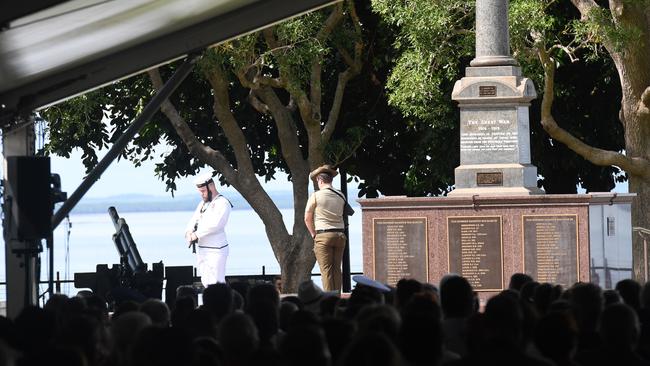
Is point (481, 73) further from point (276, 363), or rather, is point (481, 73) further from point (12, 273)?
point (276, 363)

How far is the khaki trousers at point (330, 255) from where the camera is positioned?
75.5 ft

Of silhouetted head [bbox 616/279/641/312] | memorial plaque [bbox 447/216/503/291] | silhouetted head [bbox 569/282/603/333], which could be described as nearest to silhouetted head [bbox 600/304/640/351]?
silhouetted head [bbox 569/282/603/333]

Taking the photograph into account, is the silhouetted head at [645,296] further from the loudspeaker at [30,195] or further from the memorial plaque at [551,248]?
the memorial plaque at [551,248]

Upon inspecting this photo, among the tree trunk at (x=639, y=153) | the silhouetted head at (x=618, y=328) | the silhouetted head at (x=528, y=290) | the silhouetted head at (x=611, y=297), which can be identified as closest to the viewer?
the silhouetted head at (x=618, y=328)

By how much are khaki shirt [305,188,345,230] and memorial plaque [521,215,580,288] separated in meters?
2.51

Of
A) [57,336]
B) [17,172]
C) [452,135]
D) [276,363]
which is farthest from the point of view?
[452,135]

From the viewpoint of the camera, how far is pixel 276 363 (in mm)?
8742

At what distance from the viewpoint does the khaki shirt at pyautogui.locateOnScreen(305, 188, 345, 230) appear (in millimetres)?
22859

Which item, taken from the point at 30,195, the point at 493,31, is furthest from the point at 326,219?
Answer: the point at 30,195

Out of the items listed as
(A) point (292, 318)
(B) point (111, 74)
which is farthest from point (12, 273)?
(A) point (292, 318)

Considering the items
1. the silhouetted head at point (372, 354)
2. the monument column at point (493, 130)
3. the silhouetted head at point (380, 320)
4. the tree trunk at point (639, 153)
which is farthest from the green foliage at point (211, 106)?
the silhouetted head at point (372, 354)

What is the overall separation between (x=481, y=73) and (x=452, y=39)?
7348 millimetres

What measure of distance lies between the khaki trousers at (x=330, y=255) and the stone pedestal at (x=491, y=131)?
5.97 ft

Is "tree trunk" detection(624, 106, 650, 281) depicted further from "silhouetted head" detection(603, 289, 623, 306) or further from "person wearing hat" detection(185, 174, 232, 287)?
"silhouetted head" detection(603, 289, 623, 306)
